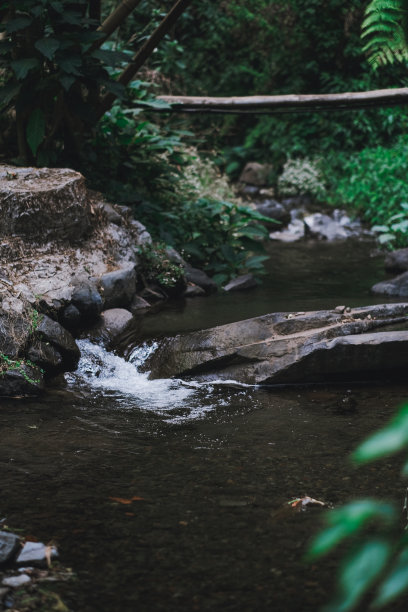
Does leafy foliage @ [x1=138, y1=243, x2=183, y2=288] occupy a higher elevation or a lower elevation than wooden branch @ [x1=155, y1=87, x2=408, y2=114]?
lower

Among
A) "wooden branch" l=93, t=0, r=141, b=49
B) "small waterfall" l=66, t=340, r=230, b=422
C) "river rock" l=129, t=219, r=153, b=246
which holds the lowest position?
"small waterfall" l=66, t=340, r=230, b=422

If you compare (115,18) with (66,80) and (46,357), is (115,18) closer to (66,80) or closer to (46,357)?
(66,80)

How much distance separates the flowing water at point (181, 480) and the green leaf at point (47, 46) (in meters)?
2.65

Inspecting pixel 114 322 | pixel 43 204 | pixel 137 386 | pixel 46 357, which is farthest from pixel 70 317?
pixel 43 204

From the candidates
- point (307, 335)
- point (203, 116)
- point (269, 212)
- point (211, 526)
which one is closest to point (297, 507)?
point (211, 526)

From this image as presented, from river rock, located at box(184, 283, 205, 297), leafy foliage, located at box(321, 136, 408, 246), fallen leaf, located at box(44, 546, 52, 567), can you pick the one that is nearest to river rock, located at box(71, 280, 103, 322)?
river rock, located at box(184, 283, 205, 297)

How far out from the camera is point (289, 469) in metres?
3.28

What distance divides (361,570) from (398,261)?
26.0ft

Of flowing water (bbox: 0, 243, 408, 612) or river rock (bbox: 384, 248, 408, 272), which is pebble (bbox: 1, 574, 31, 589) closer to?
flowing water (bbox: 0, 243, 408, 612)

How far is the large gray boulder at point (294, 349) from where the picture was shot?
15.4ft

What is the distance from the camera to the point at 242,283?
24.8ft

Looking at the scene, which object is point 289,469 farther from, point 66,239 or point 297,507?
point 66,239

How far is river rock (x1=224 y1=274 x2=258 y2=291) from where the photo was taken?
756cm

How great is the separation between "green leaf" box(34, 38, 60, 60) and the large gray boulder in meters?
2.76
